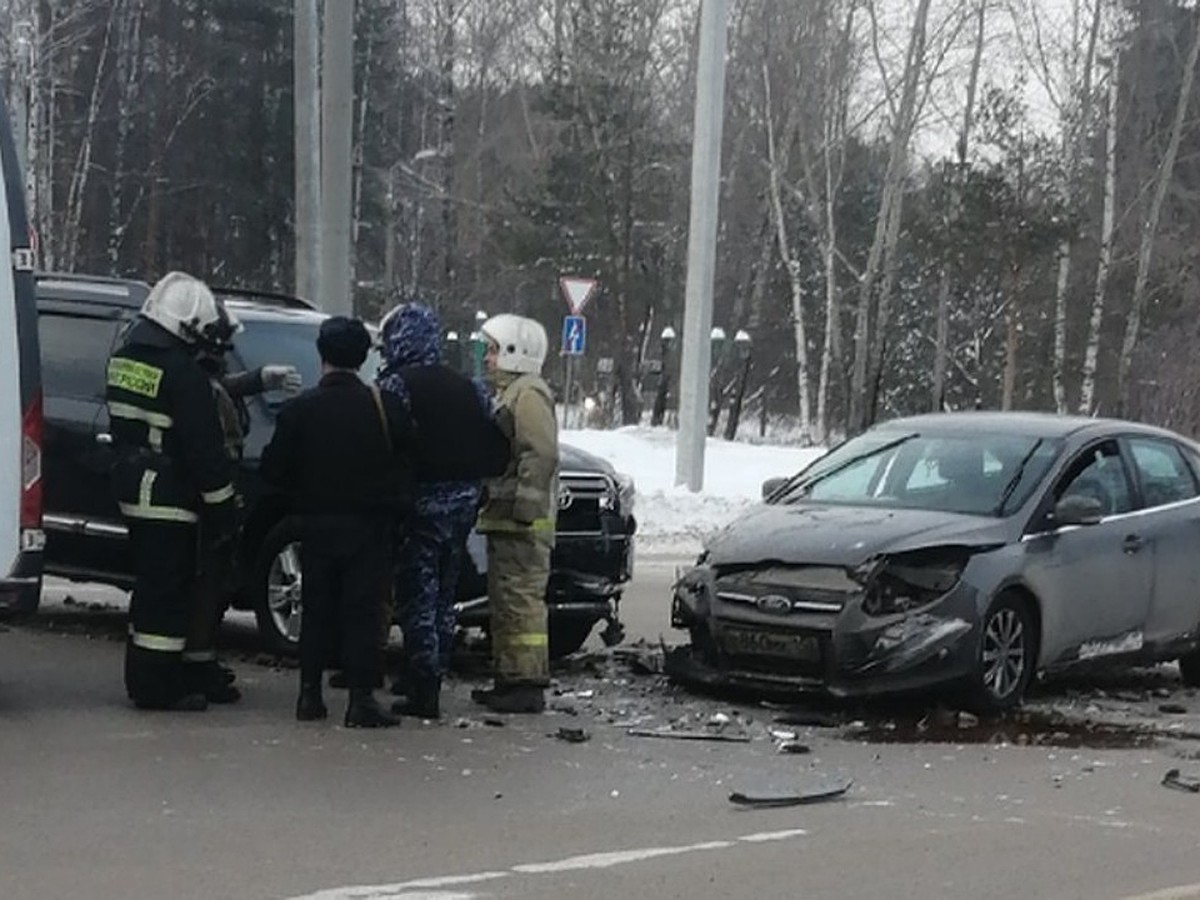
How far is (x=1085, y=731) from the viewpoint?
1032cm

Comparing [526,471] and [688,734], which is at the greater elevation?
[526,471]

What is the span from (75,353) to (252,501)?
1.54 metres

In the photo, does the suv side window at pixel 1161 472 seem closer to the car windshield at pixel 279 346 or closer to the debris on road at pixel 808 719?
the debris on road at pixel 808 719

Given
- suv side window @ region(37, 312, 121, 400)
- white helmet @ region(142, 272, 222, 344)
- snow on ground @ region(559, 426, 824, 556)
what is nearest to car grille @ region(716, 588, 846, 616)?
white helmet @ region(142, 272, 222, 344)

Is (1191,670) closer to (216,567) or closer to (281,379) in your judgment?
(281,379)

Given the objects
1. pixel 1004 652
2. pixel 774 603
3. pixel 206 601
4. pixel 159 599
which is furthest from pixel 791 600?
pixel 159 599

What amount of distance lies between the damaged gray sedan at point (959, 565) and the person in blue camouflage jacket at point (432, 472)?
145 centimetres

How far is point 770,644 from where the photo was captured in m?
10.2

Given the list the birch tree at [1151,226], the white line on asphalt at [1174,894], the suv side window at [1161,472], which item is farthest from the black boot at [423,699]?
the birch tree at [1151,226]

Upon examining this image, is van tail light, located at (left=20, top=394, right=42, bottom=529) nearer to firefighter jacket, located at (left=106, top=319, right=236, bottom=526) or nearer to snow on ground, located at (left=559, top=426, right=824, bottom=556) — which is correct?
firefighter jacket, located at (left=106, top=319, right=236, bottom=526)

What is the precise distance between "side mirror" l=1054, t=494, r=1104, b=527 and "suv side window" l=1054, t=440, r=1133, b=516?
0.45 ft

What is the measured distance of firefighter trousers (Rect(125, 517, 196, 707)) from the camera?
9492 millimetres

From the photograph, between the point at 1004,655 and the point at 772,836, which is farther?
the point at 1004,655

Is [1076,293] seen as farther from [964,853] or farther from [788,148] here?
[964,853]
